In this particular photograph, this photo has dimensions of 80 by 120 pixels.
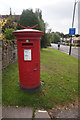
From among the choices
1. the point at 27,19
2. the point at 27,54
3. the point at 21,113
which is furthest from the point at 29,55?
the point at 27,19

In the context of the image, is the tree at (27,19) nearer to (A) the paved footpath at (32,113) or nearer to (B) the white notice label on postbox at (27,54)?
(B) the white notice label on postbox at (27,54)

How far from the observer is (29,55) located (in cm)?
244

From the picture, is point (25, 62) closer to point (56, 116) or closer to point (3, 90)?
point (3, 90)

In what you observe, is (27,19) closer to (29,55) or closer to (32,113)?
(29,55)

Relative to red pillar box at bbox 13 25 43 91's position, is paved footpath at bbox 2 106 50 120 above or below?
below

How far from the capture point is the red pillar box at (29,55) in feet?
7.53

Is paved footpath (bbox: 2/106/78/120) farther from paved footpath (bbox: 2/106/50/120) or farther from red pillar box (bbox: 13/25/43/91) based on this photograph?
red pillar box (bbox: 13/25/43/91)

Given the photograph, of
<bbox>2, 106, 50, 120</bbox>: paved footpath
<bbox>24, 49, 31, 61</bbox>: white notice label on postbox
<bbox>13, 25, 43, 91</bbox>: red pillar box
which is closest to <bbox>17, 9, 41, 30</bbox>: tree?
<bbox>13, 25, 43, 91</bbox>: red pillar box

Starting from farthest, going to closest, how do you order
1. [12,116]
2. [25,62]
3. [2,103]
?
[25,62], [2,103], [12,116]

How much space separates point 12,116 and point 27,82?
0.92 meters

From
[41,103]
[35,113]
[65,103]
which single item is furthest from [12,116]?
[65,103]

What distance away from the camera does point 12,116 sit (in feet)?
6.44

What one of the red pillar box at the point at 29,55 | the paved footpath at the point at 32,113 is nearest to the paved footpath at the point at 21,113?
the paved footpath at the point at 32,113

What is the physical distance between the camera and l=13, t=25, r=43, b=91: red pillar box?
2295 mm
